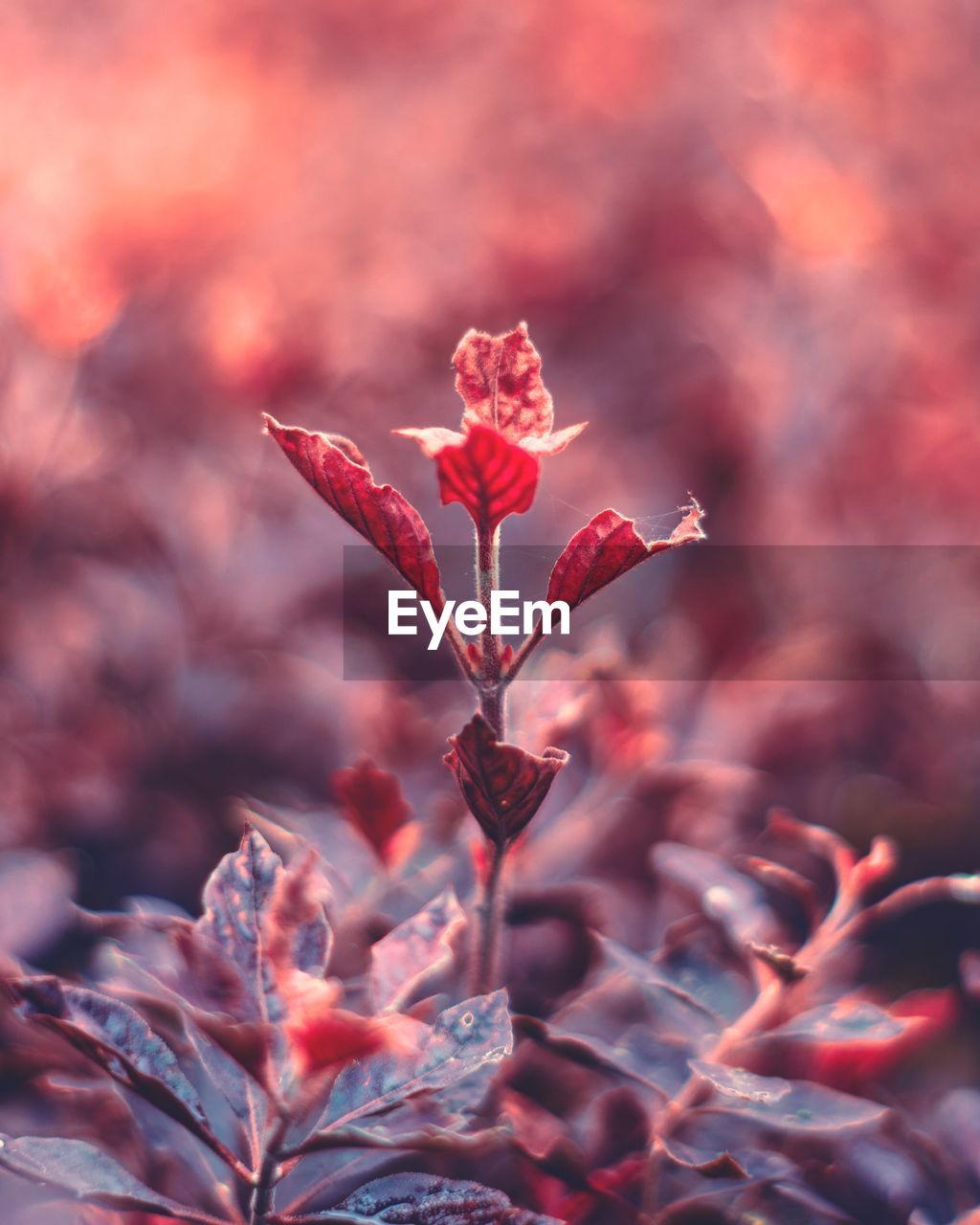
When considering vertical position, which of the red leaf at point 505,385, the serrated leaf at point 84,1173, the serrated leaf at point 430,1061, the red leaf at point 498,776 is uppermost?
the red leaf at point 505,385

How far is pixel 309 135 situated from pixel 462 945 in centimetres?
233

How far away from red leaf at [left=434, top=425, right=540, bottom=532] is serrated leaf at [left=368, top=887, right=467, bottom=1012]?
0.65 ft

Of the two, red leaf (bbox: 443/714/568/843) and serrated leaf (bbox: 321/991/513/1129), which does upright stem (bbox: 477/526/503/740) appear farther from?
serrated leaf (bbox: 321/991/513/1129)

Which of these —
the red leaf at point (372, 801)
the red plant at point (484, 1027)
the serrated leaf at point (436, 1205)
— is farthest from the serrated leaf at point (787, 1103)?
the red leaf at point (372, 801)

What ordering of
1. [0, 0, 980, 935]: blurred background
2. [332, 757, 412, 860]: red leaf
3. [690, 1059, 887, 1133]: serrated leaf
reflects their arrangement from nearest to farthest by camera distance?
[690, 1059, 887, 1133]: serrated leaf
[332, 757, 412, 860]: red leaf
[0, 0, 980, 935]: blurred background

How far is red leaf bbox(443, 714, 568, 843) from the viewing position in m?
0.38

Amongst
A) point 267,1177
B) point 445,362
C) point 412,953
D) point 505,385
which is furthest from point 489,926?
point 445,362

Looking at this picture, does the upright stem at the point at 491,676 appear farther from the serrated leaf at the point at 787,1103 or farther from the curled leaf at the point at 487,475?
the serrated leaf at the point at 787,1103

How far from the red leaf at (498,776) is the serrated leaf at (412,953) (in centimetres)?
7

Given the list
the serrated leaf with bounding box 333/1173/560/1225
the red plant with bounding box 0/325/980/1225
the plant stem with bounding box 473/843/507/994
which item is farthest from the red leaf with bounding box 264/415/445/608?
the serrated leaf with bounding box 333/1173/560/1225

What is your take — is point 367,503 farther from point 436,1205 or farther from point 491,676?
point 436,1205

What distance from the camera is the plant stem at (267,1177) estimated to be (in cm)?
38

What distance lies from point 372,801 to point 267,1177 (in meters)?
0.21

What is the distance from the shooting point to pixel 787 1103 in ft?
1.63
